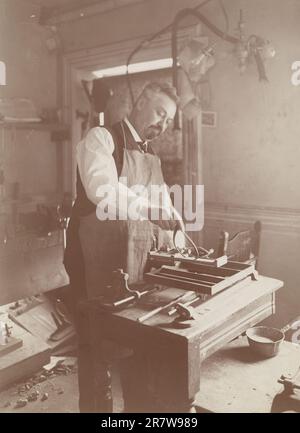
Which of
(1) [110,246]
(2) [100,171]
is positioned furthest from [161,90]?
(1) [110,246]

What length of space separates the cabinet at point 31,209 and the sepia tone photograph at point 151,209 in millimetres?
14

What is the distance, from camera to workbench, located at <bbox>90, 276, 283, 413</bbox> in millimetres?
1314

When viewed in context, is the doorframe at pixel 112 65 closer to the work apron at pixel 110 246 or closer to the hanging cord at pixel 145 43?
the hanging cord at pixel 145 43

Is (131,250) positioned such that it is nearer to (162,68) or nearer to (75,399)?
(75,399)

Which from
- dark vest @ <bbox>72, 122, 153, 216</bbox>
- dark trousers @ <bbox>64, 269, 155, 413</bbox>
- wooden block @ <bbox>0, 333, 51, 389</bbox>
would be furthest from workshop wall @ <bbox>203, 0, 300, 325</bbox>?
dark trousers @ <bbox>64, 269, 155, 413</bbox>

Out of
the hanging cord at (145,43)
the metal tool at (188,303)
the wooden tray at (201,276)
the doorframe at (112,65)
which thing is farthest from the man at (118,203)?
the hanging cord at (145,43)

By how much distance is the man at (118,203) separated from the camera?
1.98m

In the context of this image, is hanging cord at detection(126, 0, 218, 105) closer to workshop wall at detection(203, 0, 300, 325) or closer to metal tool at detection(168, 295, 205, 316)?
workshop wall at detection(203, 0, 300, 325)

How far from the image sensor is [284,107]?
9.26ft

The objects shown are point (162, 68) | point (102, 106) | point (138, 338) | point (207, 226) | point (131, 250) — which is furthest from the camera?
point (162, 68)

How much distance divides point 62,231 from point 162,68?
1.57m

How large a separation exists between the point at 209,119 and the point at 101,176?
54.3 inches

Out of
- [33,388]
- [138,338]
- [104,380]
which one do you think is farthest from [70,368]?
[138,338]

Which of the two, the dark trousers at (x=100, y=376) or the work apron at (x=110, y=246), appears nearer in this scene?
the dark trousers at (x=100, y=376)
